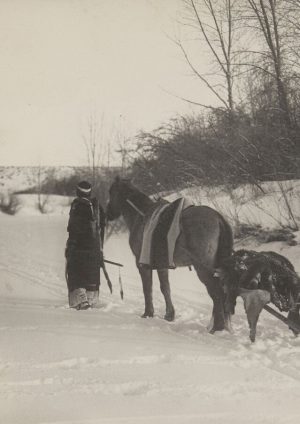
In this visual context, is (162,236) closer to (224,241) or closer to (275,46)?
(224,241)

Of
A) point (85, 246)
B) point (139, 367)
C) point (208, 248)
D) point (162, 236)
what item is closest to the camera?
point (139, 367)

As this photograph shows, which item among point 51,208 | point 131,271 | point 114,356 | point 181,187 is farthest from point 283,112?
point 51,208

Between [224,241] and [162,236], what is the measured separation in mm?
831

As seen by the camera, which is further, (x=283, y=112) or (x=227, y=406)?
(x=283, y=112)

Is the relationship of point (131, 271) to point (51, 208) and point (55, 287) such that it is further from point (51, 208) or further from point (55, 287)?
point (51, 208)

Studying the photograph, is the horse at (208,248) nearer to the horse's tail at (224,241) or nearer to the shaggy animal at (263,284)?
the horse's tail at (224,241)

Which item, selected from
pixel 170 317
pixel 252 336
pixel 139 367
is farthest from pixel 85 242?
pixel 139 367

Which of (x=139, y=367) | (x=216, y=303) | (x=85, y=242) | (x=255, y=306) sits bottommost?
(x=139, y=367)

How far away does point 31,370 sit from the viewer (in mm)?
4430

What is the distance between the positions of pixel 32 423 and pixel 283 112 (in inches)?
418

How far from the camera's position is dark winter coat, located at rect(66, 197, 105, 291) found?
309 inches

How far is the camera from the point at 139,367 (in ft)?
15.0

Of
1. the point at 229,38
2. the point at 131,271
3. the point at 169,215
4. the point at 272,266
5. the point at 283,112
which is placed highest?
the point at 229,38

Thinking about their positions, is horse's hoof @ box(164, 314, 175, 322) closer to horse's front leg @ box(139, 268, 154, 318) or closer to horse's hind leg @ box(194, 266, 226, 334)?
horse's front leg @ box(139, 268, 154, 318)
